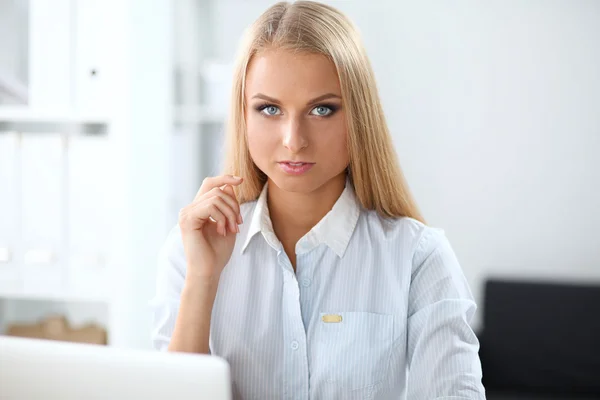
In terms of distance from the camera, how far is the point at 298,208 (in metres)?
1.15

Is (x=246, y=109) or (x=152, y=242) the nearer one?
(x=246, y=109)

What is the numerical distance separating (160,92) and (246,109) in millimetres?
1020

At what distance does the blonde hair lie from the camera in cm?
101

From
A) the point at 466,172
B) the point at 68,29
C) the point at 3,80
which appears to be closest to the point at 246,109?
the point at 68,29

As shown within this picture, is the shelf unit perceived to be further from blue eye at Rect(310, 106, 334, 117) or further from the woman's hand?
blue eye at Rect(310, 106, 334, 117)

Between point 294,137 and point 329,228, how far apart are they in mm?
214

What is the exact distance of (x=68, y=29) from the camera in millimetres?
1810

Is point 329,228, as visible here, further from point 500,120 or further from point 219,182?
point 500,120

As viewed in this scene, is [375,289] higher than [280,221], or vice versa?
[280,221]

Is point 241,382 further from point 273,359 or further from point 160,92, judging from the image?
point 160,92

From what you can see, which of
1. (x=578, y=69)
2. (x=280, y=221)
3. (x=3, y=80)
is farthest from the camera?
(x=578, y=69)

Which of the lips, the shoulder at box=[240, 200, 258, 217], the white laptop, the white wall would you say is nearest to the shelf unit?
the shoulder at box=[240, 200, 258, 217]

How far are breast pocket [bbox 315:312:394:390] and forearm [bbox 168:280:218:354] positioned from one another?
0.60ft

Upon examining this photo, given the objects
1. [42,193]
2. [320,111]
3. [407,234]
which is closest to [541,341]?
[407,234]
